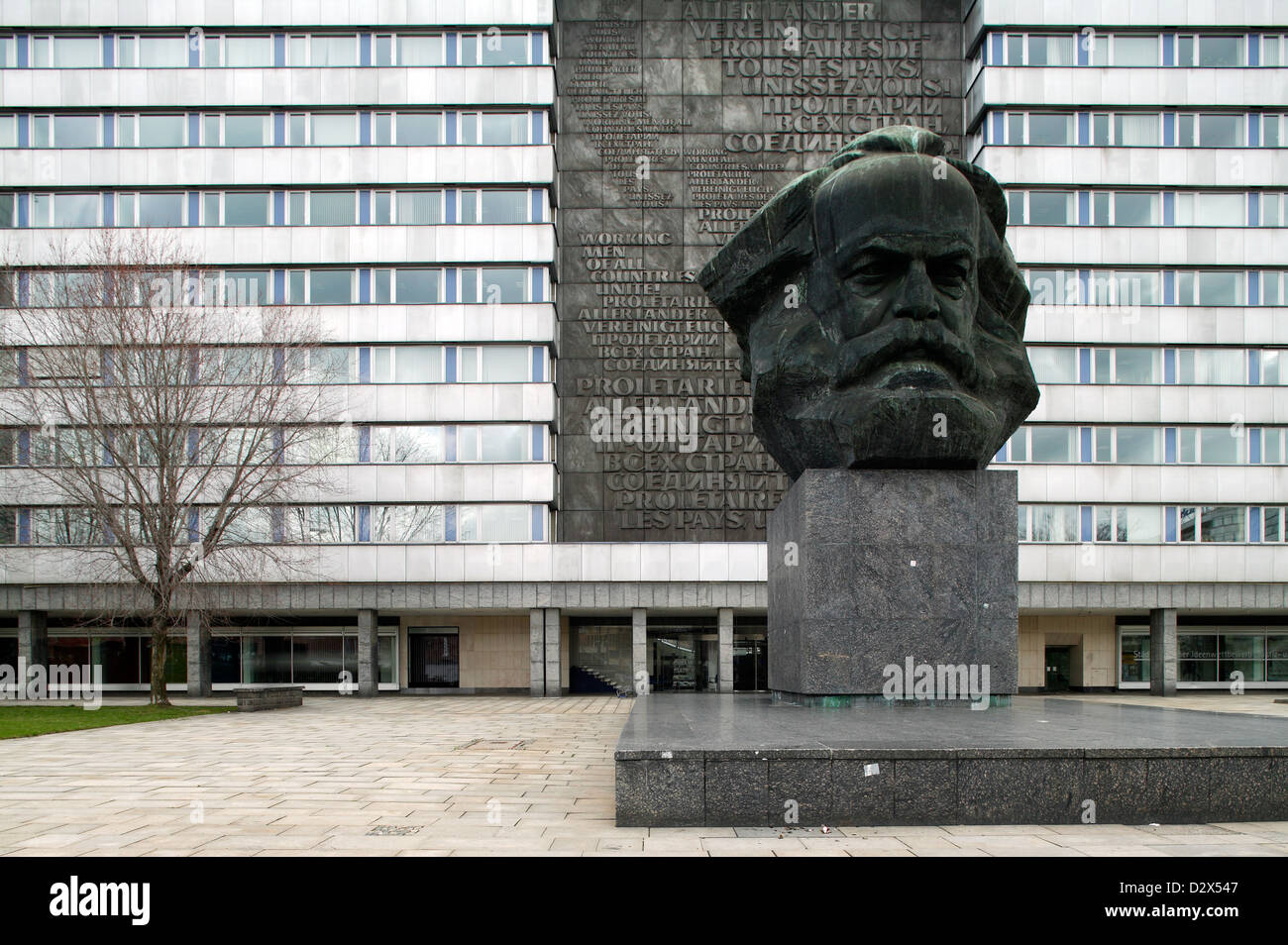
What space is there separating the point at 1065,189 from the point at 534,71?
2013 cm

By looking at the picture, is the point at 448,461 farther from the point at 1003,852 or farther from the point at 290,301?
the point at 1003,852

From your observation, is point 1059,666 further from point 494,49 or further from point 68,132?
point 68,132

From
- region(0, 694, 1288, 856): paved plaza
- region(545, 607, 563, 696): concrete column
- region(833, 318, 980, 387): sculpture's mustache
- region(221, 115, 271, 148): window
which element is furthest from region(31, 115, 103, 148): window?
region(833, 318, 980, 387): sculpture's mustache

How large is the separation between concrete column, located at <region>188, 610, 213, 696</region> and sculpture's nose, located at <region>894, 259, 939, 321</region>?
2957 centimetres

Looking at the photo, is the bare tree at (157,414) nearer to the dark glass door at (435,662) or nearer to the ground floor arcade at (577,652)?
the ground floor arcade at (577,652)

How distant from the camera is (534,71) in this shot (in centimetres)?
3462

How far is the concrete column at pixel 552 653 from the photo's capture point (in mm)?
34438

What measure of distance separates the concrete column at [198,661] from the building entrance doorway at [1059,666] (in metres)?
31.7

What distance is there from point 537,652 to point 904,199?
26.6 metres

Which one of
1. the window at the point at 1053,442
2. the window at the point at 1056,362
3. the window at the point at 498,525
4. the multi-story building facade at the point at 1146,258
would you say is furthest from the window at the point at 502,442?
the window at the point at 1056,362

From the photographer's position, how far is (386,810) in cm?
833

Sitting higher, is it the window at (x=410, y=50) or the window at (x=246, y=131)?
the window at (x=410, y=50)

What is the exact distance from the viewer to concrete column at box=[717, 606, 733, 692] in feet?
111

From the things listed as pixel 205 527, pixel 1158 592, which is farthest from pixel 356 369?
pixel 1158 592
